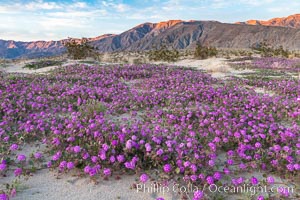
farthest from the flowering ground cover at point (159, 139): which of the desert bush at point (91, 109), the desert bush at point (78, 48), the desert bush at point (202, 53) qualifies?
the desert bush at point (202, 53)

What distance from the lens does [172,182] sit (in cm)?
362

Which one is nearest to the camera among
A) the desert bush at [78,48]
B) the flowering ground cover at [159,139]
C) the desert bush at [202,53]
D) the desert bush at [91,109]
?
the flowering ground cover at [159,139]

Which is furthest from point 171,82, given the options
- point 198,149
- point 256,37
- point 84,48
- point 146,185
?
point 256,37

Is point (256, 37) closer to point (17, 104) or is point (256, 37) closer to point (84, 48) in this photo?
→ point (84, 48)

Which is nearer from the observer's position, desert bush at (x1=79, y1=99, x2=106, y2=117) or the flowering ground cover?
the flowering ground cover

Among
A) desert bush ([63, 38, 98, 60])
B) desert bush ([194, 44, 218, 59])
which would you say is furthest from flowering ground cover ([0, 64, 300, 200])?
desert bush ([194, 44, 218, 59])

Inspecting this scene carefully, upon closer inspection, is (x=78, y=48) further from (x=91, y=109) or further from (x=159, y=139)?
(x=159, y=139)

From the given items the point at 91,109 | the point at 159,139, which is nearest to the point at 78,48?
the point at 91,109

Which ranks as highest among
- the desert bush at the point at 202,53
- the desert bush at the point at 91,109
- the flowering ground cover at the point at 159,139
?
the desert bush at the point at 202,53

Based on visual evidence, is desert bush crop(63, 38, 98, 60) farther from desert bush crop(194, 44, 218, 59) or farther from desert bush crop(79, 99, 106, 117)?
desert bush crop(79, 99, 106, 117)

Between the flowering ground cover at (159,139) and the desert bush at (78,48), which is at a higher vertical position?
the desert bush at (78,48)

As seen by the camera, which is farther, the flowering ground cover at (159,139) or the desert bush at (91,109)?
the desert bush at (91,109)

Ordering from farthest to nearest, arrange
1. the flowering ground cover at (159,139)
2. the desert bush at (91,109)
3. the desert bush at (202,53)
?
the desert bush at (202,53), the desert bush at (91,109), the flowering ground cover at (159,139)

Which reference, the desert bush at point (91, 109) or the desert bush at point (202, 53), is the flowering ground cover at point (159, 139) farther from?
the desert bush at point (202, 53)
